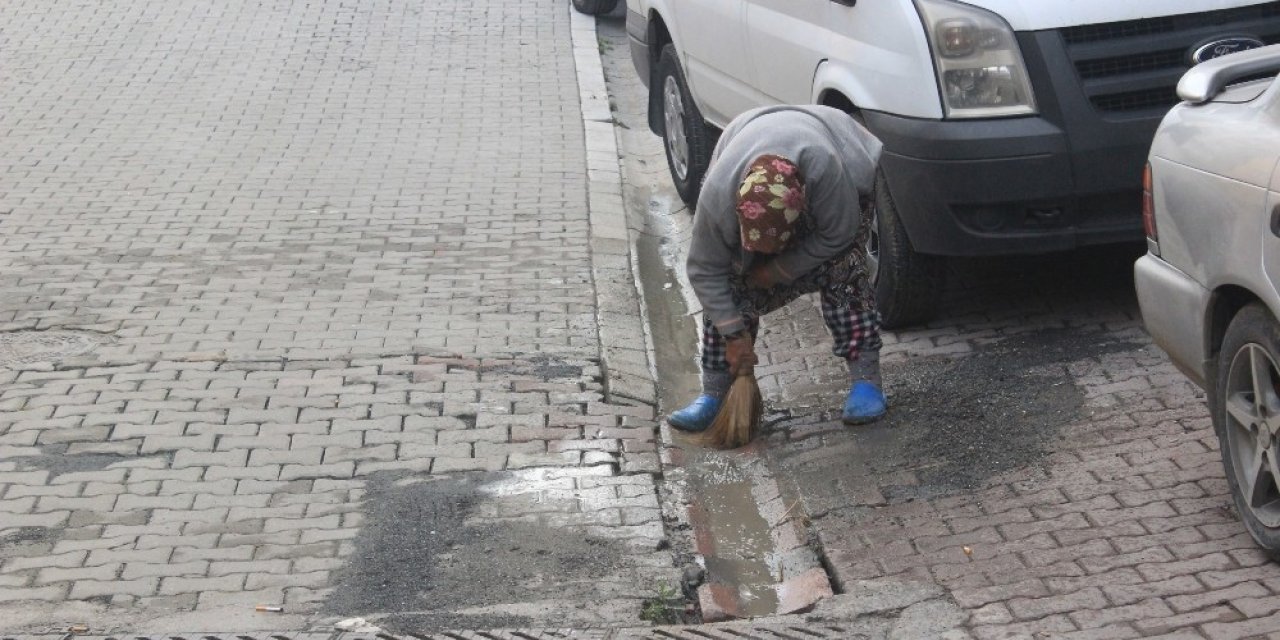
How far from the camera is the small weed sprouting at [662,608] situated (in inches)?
177

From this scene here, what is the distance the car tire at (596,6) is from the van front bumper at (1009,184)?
8402 millimetres

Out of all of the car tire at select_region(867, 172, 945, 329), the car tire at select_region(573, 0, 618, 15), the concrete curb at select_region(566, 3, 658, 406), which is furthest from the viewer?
the car tire at select_region(573, 0, 618, 15)

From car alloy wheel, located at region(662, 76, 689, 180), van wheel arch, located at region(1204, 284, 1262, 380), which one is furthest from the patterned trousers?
car alloy wheel, located at region(662, 76, 689, 180)

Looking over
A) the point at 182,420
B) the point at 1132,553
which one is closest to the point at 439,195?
the point at 182,420

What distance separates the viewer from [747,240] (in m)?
4.94


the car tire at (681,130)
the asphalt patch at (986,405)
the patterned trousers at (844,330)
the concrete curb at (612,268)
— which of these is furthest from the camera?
the car tire at (681,130)

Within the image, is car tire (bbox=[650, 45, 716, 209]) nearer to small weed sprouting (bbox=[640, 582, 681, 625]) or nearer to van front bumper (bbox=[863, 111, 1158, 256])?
van front bumper (bbox=[863, 111, 1158, 256])

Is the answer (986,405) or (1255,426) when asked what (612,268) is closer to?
(986,405)

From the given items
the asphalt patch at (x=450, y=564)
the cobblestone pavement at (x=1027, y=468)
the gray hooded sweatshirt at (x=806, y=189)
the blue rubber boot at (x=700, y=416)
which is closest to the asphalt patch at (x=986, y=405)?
the cobblestone pavement at (x=1027, y=468)

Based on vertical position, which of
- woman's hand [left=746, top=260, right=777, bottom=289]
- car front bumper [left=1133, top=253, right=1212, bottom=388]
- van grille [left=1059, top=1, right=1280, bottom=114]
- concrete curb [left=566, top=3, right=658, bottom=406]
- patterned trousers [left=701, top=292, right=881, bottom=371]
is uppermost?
van grille [left=1059, top=1, right=1280, bottom=114]

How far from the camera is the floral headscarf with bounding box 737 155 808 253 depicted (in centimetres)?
485

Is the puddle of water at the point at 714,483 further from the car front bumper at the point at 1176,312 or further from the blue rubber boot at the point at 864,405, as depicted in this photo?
the car front bumper at the point at 1176,312

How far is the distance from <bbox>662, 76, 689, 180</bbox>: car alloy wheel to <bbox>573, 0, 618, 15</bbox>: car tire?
5.10m

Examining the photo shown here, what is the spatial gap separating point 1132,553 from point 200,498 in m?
2.96
